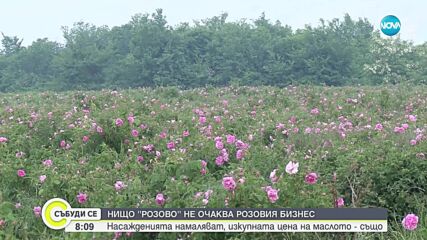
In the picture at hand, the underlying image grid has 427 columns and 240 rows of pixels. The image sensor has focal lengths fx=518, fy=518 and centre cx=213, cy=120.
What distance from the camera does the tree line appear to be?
41531 mm

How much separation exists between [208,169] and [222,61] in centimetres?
3930

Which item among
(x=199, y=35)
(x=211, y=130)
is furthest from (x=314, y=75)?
(x=211, y=130)

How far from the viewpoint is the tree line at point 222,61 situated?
136ft

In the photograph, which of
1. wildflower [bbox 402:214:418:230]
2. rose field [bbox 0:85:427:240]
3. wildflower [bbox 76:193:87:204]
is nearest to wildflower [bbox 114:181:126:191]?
rose field [bbox 0:85:427:240]

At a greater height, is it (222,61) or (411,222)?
(222,61)

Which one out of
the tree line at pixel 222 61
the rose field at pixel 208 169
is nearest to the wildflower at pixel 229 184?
the rose field at pixel 208 169

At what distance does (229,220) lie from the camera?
3482 millimetres

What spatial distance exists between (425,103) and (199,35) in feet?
122

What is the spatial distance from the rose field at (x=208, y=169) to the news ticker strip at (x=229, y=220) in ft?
0.28

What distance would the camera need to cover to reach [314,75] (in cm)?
4091

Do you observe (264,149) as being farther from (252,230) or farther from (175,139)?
(252,230)

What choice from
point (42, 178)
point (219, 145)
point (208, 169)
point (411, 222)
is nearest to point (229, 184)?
point (411, 222)

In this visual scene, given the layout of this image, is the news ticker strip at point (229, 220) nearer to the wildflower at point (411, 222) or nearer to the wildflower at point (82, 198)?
the wildflower at point (411, 222)

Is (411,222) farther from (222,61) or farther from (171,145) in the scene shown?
(222,61)
